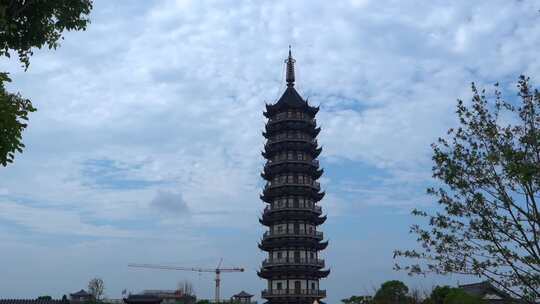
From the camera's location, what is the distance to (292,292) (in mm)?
69125

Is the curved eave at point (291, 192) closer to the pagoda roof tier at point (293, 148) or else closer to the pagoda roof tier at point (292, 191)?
the pagoda roof tier at point (292, 191)

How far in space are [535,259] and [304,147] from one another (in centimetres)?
6315

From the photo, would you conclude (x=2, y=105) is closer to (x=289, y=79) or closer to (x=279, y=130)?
(x=279, y=130)

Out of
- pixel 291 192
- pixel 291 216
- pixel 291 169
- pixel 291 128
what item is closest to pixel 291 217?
pixel 291 216

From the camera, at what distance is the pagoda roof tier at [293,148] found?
74938 mm

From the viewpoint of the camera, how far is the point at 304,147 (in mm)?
75125

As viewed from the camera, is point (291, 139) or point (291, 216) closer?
point (291, 216)

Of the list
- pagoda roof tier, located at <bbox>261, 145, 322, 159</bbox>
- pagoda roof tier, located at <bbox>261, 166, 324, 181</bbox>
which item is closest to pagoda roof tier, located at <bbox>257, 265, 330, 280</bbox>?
pagoda roof tier, located at <bbox>261, 166, 324, 181</bbox>

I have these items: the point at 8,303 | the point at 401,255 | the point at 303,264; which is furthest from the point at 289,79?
the point at 401,255

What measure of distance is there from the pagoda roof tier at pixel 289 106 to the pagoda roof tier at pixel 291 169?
7.93m

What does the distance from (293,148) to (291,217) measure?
9.47 m

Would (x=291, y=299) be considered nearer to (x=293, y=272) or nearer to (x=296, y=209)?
(x=293, y=272)

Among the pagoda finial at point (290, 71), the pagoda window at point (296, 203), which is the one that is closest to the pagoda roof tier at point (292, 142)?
the pagoda window at point (296, 203)

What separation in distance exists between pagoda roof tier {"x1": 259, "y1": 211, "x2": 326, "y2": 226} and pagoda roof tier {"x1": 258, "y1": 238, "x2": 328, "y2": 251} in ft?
8.24
